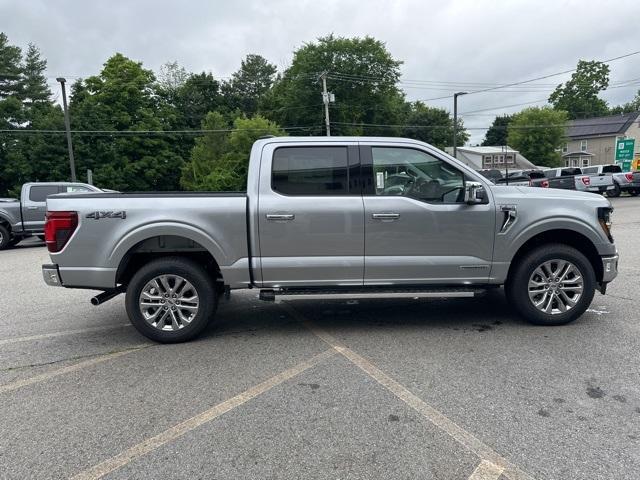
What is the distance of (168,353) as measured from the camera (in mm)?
4641

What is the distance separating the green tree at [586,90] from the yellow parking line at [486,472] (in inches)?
3878

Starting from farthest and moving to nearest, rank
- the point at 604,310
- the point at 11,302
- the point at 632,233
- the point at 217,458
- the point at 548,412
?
the point at 632,233
the point at 11,302
the point at 604,310
the point at 548,412
the point at 217,458

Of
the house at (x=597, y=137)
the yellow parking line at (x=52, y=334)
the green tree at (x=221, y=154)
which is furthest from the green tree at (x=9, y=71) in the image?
the house at (x=597, y=137)

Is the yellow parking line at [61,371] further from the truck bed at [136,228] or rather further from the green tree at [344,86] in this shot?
the green tree at [344,86]

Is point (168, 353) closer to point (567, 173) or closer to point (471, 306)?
point (471, 306)

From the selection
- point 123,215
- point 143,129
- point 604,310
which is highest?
point 143,129

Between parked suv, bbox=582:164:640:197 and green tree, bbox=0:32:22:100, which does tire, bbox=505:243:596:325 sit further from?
green tree, bbox=0:32:22:100

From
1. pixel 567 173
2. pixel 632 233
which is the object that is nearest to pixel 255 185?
pixel 632 233

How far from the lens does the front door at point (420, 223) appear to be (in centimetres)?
486

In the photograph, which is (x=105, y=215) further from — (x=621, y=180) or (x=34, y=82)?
(x=34, y=82)

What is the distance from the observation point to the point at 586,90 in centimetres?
8900

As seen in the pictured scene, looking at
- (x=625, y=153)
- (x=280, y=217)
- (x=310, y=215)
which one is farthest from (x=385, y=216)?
(x=625, y=153)

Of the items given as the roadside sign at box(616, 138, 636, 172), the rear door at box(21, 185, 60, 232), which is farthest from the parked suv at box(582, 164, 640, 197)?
the rear door at box(21, 185, 60, 232)

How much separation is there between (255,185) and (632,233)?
1147 centimetres
